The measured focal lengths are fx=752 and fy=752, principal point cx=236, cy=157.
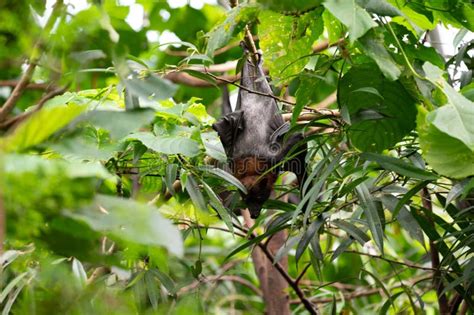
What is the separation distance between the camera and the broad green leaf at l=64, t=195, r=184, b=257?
59 cm

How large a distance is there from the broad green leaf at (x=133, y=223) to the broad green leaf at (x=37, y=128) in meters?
0.07

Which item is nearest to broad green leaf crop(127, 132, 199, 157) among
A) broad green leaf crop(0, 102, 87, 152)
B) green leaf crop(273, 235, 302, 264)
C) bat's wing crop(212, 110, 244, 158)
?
green leaf crop(273, 235, 302, 264)

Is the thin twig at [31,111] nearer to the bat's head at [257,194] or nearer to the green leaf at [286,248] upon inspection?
the green leaf at [286,248]

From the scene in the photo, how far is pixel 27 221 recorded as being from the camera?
2.03 ft

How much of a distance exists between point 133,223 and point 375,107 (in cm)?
114

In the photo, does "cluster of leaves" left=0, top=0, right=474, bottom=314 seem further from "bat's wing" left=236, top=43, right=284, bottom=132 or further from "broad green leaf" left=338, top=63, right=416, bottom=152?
"bat's wing" left=236, top=43, right=284, bottom=132

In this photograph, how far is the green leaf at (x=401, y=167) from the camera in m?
1.62

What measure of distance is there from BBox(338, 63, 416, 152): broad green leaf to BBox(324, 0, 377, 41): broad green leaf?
11.6 inches

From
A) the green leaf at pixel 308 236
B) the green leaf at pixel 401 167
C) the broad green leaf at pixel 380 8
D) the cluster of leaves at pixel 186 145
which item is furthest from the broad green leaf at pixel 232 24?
the green leaf at pixel 308 236

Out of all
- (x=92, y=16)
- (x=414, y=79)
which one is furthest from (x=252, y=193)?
(x=92, y=16)

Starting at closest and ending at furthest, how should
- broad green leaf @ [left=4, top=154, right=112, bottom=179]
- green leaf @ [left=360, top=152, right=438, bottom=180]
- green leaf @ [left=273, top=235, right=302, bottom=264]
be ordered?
broad green leaf @ [left=4, top=154, right=112, bottom=179] < green leaf @ [left=360, top=152, right=438, bottom=180] < green leaf @ [left=273, top=235, right=302, bottom=264]

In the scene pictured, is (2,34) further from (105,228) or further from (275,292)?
(275,292)

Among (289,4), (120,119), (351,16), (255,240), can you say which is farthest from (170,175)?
(120,119)

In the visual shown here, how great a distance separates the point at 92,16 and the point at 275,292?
2.43 metres
